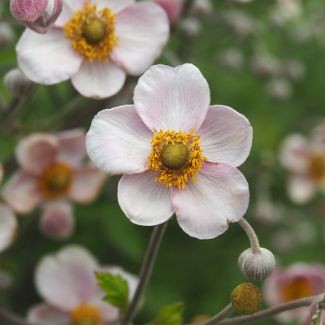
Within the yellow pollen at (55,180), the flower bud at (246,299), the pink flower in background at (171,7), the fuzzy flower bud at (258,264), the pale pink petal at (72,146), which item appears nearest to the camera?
the flower bud at (246,299)

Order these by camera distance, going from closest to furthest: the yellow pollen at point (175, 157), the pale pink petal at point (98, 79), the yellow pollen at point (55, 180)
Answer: the yellow pollen at point (175, 157) < the pale pink petal at point (98, 79) < the yellow pollen at point (55, 180)

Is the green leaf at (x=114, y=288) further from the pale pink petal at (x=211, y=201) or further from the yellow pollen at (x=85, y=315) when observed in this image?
the yellow pollen at (x=85, y=315)

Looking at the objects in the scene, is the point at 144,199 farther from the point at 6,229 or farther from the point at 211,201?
the point at 6,229

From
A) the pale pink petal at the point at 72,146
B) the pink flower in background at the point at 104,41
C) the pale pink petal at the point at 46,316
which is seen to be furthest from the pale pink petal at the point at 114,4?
the pale pink petal at the point at 46,316

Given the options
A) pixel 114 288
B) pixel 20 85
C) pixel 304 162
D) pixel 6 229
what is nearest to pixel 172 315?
pixel 114 288

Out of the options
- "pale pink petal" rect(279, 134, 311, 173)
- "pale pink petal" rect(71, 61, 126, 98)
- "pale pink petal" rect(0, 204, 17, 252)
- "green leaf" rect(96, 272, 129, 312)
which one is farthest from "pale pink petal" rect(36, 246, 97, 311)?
"pale pink petal" rect(279, 134, 311, 173)
